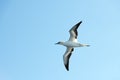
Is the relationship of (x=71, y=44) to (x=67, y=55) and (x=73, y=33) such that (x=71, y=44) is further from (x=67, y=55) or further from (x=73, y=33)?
(x=67, y=55)

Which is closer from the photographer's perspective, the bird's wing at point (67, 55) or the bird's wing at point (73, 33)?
the bird's wing at point (73, 33)

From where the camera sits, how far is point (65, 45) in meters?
46.6

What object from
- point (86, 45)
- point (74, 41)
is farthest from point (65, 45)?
point (86, 45)

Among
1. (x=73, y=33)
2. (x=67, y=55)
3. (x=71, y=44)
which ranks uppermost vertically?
(x=73, y=33)

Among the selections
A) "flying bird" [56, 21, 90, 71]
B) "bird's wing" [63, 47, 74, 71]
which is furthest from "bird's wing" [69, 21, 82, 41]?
"bird's wing" [63, 47, 74, 71]

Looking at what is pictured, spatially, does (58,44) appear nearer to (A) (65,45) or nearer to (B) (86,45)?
(A) (65,45)

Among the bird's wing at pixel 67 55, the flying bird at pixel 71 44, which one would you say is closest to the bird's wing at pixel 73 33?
the flying bird at pixel 71 44

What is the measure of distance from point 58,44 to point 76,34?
394 centimetres

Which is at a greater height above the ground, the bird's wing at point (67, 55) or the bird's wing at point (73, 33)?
the bird's wing at point (73, 33)

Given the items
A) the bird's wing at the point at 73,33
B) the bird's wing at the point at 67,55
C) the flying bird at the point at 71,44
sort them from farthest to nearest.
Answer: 1. the bird's wing at the point at 67,55
2. the bird's wing at the point at 73,33
3. the flying bird at the point at 71,44

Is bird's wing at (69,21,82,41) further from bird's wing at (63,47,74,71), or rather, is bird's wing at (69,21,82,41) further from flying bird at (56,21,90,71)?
bird's wing at (63,47,74,71)

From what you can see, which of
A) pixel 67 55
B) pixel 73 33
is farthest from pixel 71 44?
pixel 67 55

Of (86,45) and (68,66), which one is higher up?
(86,45)

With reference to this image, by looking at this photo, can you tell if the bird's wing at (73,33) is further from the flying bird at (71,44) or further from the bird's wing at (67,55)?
the bird's wing at (67,55)
